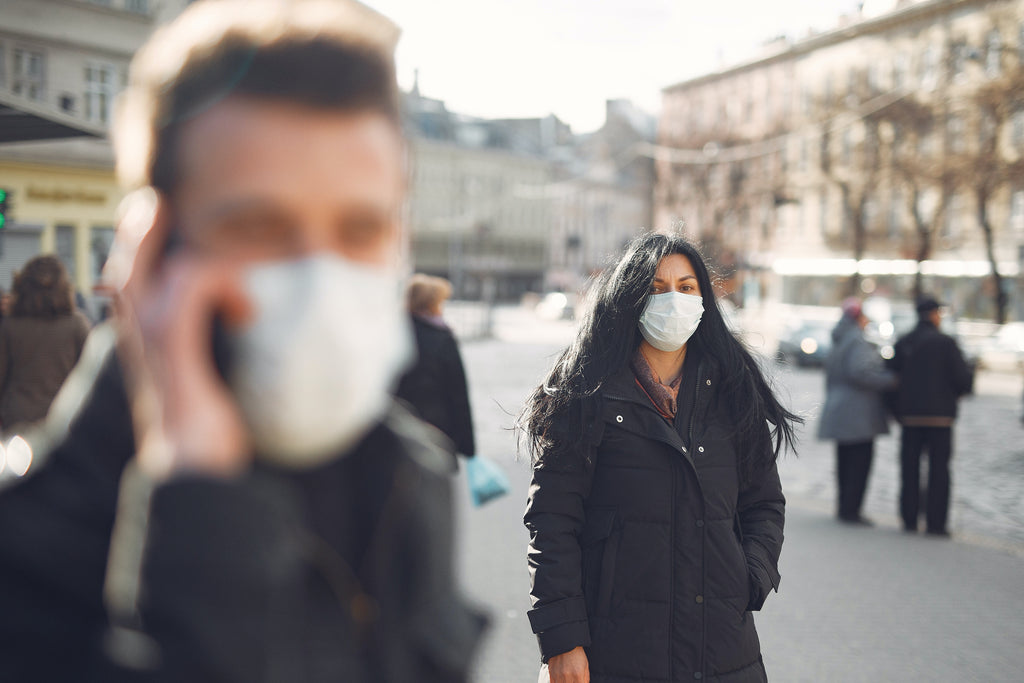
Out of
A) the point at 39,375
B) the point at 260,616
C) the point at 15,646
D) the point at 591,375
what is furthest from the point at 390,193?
the point at 39,375

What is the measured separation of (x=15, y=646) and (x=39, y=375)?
6.09m

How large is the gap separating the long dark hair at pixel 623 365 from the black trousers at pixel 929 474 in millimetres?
6355

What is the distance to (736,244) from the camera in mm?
61781

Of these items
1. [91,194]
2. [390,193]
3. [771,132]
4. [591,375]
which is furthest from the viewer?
[771,132]

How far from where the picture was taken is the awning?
278 inches

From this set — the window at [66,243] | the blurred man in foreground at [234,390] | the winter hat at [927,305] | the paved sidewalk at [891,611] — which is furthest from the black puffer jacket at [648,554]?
the window at [66,243]

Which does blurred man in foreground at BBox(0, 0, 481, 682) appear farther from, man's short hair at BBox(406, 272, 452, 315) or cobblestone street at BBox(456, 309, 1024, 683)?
man's short hair at BBox(406, 272, 452, 315)

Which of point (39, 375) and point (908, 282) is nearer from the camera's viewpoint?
point (39, 375)

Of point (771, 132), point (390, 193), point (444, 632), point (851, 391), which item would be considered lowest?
point (851, 391)

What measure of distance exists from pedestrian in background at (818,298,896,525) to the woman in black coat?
21.7 ft

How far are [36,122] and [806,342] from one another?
24.7 meters

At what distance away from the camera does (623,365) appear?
3.16m

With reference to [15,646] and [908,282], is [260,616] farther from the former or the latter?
[908,282]

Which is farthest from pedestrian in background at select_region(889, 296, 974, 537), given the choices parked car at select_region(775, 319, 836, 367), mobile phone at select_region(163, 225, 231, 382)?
parked car at select_region(775, 319, 836, 367)
